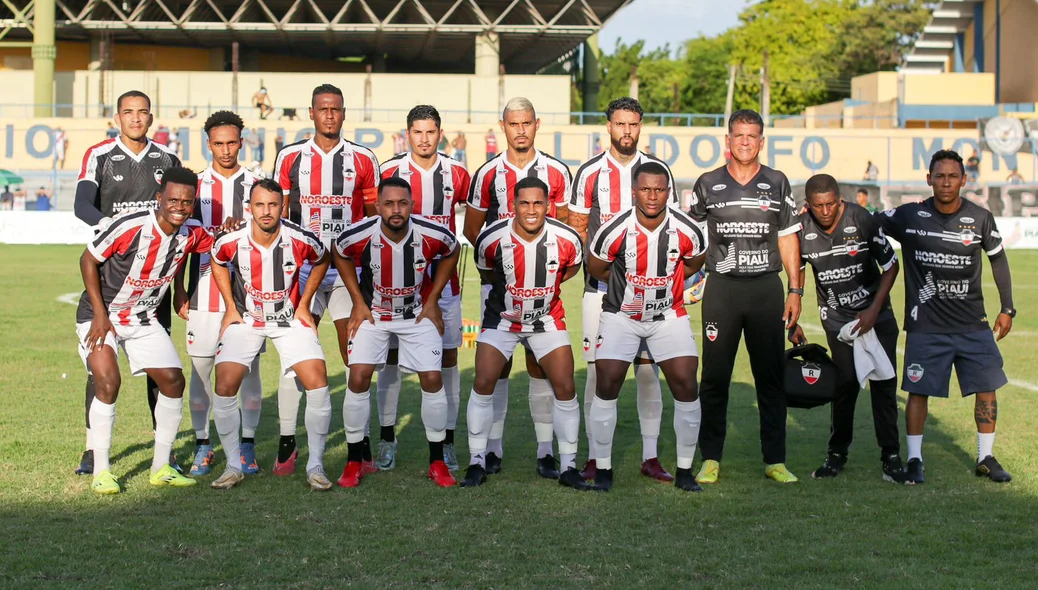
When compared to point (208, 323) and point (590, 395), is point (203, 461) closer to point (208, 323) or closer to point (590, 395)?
point (208, 323)

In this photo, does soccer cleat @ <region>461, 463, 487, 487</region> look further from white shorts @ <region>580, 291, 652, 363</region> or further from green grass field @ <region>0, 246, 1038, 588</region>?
white shorts @ <region>580, 291, 652, 363</region>

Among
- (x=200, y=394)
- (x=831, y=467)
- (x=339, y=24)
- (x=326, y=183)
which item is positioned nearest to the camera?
(x=831, y=467)

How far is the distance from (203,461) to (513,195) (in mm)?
2691

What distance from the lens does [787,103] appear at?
2653 inches

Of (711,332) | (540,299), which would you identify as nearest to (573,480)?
(540,299)

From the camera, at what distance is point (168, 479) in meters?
6.88

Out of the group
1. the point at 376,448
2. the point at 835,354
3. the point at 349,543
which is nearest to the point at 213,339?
the point at 376,448

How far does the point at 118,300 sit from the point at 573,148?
33330 mm

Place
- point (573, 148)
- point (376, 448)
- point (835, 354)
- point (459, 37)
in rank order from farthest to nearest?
point (459, 37) → point (573, 148) → point (376, 448) → point (835, 354)

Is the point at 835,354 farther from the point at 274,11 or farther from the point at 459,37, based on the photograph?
the point at 274,11

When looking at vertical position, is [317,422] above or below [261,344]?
below

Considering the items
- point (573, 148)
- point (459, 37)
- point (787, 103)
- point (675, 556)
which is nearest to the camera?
point (675, 556)

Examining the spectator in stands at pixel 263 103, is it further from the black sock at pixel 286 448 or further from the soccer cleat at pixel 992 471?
the soccer cleat at pixel 992 471

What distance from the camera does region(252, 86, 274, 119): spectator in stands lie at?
4084cm
